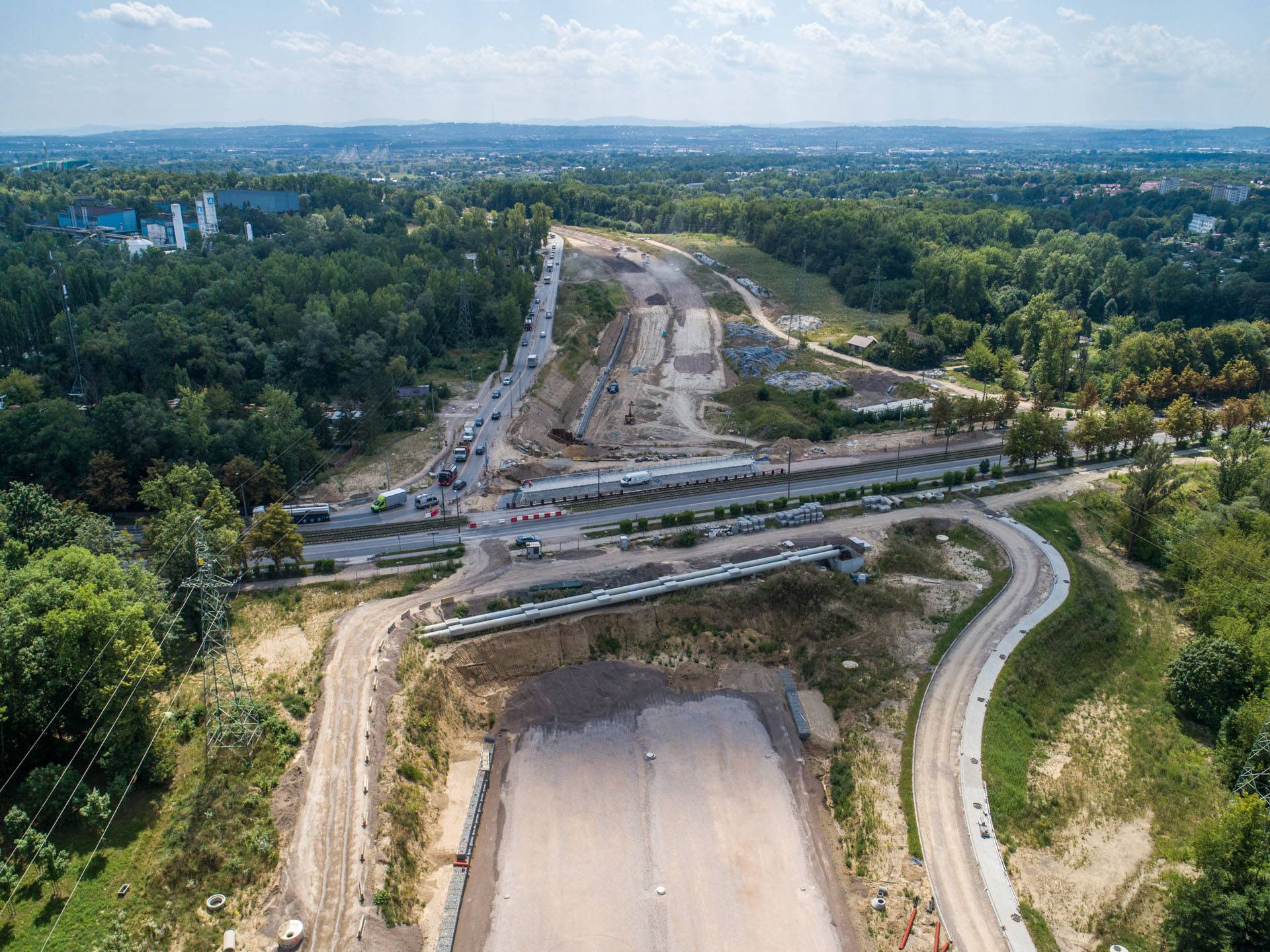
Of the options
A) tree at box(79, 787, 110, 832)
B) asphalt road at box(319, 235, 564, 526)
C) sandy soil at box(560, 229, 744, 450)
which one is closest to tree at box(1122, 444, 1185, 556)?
sandy soil at box(560, 229, 744, 450)

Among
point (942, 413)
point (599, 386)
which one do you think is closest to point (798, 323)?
point (599, 386)

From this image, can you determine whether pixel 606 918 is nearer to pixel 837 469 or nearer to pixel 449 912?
pixel 449 912

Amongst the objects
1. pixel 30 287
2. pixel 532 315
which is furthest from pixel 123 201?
pixel 532 315

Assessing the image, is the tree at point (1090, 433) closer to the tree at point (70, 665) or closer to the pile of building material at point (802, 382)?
the pile of building material at point (802, 382)

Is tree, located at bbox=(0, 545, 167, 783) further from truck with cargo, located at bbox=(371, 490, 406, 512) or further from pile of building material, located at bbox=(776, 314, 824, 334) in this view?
pile of building material, located at bbox=(776, 314, 824, 334)

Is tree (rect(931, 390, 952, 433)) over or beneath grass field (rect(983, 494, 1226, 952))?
over

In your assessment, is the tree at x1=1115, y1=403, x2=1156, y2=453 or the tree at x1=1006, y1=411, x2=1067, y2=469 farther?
the tree at x1=1115, y1=403, x2=1156, y2=453

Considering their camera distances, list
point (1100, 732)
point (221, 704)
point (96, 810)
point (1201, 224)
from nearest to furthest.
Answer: point (96, 810) → point (221, 704) → point (1100, 732) → point (1201, 224)

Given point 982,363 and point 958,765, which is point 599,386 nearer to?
point 982,363

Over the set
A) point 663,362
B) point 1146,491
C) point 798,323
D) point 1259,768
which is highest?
point 798,323
